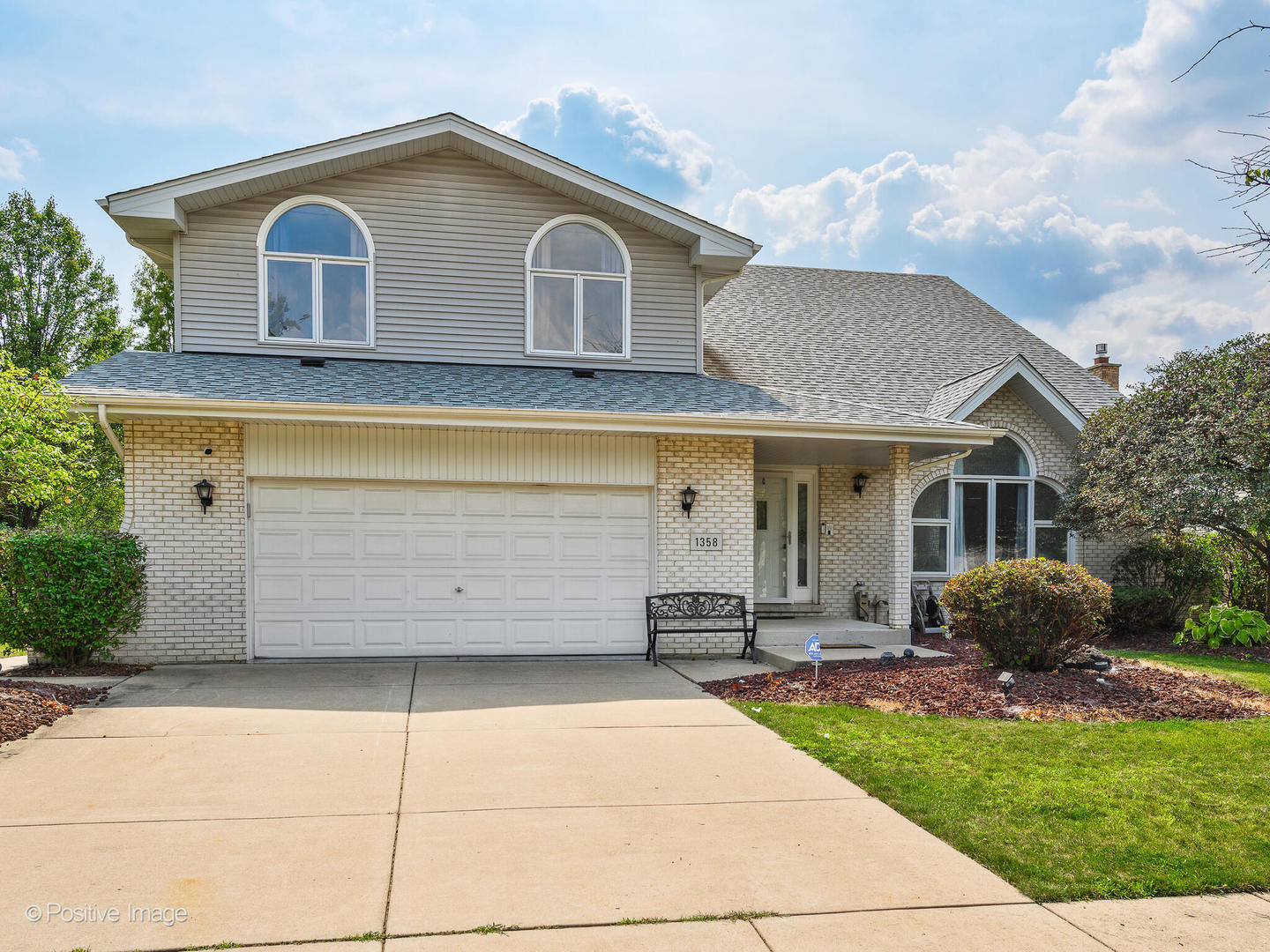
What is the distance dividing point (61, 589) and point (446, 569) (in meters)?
4.09

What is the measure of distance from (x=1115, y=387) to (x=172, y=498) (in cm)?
1673

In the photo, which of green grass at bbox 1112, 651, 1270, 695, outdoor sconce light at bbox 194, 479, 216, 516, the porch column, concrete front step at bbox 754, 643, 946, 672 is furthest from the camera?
the porch column

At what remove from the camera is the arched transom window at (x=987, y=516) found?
1472 centimetres

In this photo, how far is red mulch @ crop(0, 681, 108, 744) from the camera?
679cm

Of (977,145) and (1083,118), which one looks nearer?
(1083,118)

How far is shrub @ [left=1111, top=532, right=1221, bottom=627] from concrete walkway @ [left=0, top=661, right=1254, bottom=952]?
34.0 ft

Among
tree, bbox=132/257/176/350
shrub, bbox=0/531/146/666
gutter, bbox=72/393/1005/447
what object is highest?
tree, bbox=132/257/176/350

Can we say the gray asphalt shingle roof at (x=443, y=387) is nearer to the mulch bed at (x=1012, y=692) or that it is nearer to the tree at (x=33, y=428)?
the tree at (x=33, y=428)

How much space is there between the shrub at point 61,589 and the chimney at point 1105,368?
17.7 meters

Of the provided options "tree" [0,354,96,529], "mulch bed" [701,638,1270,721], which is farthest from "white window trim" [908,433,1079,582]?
"tree" [0,354,96,529]

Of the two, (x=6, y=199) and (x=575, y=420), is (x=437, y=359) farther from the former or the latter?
(x=6, y=199)

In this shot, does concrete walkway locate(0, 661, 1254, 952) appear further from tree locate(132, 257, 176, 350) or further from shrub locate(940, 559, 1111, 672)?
tree locate(132, 257, 176, 350)

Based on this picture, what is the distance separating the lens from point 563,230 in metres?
12.4

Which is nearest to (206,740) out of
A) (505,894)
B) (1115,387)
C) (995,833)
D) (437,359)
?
(505,894)
